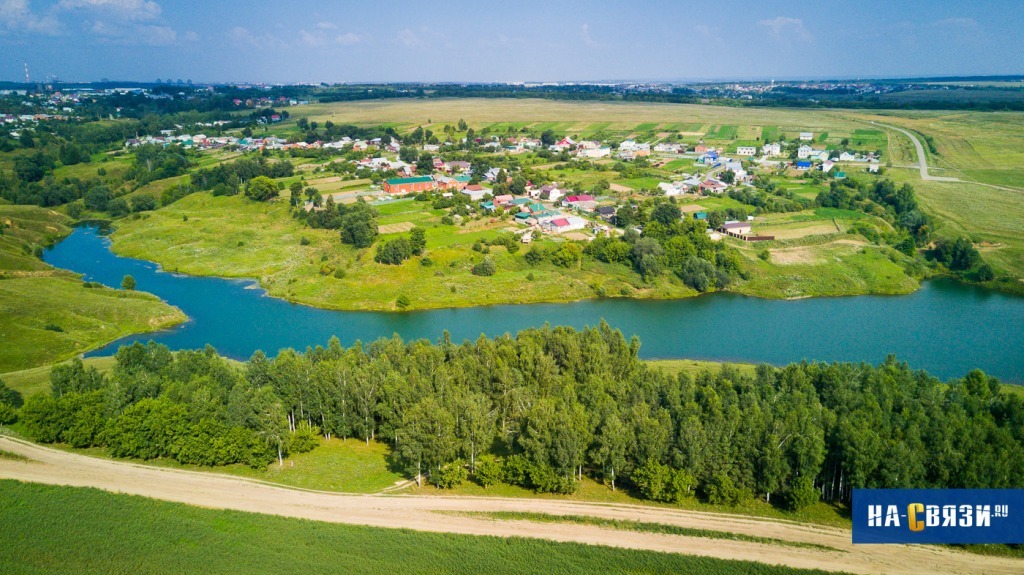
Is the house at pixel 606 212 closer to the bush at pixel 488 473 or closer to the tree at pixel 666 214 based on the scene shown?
the tree at pixel 666 214

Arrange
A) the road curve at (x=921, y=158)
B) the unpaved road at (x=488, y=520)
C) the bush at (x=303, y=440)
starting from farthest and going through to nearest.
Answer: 1. the road curve at (x=921, y=158)
2. the bush at (x=303, y=440)
3. the unpaved road at (x=488, y=520)

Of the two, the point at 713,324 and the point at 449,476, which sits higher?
the point at 449,476

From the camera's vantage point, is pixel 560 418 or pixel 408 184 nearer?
pixel 560 418

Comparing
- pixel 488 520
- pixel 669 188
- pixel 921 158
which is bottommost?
pixel 488 520

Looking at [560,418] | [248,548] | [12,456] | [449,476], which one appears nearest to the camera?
[248,548]

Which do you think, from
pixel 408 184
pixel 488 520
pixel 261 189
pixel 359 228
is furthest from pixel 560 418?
pixel 261 189

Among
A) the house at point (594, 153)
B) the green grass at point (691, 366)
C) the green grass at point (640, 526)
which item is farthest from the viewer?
the house at point (594, 153)

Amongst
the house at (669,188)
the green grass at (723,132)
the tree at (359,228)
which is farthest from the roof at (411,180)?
the green grass at (723,132)

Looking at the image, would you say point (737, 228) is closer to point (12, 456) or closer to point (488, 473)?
point (488, 473)
